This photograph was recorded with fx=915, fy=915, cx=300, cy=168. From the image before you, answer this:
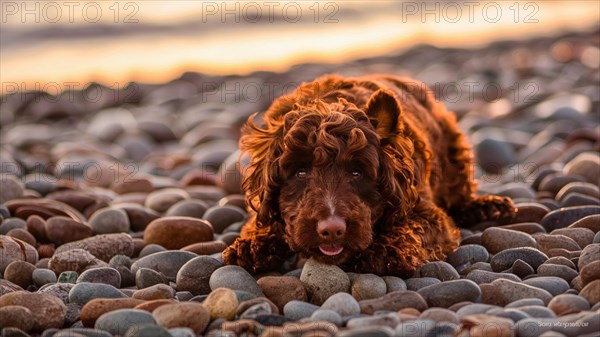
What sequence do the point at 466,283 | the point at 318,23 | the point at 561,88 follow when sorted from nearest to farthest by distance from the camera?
the point at 466,283
the point at 561,88
the point at 318,23

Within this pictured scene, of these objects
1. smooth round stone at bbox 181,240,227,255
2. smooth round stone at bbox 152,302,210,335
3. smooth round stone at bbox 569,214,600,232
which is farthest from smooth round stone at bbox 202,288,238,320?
smooth round stone at bbox 569,214,600,232

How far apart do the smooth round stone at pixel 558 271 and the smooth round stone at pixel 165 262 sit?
2.81 m

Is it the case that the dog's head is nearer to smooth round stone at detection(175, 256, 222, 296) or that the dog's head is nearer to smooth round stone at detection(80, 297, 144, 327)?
smooth round stone at detection(175, 256, 222, 296)

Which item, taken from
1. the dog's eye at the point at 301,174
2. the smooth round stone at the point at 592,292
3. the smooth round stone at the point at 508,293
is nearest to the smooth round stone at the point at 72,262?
the dog's eye at the point at 301,174

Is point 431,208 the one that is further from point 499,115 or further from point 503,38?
point 503,38

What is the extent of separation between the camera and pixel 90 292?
6.65m

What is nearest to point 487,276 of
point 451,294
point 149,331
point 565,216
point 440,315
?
point 451,294

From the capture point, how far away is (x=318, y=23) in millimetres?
26922

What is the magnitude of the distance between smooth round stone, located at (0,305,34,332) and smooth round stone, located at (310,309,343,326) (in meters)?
1.89

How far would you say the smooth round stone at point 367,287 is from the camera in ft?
21.9

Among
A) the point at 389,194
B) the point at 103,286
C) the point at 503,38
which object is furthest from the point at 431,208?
the point at 503,38

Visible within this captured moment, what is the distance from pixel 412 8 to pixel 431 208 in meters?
21.5

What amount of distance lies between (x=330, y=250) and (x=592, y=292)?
6.18 feet

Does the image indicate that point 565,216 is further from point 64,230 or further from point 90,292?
point 64,230
